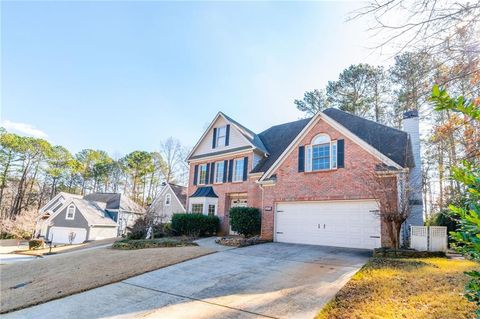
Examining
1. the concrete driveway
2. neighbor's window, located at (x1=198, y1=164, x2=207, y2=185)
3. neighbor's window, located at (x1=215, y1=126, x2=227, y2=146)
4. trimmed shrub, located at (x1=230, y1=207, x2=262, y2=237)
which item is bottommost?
the concrete driveway

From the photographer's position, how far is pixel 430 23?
3.62 meters

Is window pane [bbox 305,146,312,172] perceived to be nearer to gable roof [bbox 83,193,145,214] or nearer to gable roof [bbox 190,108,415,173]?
gable roof [bbox 190,108,415,173]

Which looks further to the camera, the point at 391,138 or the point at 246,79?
the point at 246,79

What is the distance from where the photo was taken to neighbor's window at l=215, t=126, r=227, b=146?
2036 centimetres

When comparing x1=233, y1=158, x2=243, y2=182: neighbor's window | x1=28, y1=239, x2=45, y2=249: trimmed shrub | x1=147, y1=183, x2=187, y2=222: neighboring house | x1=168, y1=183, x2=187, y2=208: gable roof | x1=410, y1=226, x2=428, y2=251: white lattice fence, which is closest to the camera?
x1=410, y1=226, x2=428, y2=251: white lattice fence

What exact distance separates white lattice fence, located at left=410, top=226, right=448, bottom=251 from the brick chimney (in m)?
0.99

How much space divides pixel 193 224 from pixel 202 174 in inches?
191

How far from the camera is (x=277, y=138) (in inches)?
801

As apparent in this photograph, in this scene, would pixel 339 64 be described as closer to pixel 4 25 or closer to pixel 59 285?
pixel 59 285

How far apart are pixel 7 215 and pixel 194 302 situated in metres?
45.3

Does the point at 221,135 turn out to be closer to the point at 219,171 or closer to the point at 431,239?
the point at 219,171

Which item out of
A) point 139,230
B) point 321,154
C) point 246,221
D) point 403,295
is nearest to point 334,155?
point 321,154

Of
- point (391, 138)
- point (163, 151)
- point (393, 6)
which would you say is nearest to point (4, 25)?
point (393, 6)

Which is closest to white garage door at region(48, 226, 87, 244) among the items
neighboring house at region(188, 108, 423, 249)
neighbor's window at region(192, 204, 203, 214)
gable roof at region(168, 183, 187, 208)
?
gable roof at region(168, 183, 187, 208)
